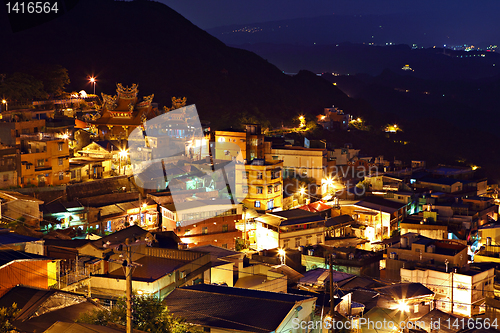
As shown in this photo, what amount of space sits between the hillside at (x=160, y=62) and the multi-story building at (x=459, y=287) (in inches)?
1016

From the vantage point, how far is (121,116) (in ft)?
80.8

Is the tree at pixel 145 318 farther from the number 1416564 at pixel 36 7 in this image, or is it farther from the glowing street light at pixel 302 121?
the glowing street light at pixel 302 121

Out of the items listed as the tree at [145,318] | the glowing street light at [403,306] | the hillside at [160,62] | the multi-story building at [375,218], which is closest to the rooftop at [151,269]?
the tree at [145,318]

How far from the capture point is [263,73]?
59.5 m

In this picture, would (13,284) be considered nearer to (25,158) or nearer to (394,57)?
(25,158)

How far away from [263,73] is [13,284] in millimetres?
53130

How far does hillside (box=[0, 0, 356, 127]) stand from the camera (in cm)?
4684

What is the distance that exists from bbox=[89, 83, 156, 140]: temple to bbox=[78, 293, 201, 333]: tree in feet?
55.4

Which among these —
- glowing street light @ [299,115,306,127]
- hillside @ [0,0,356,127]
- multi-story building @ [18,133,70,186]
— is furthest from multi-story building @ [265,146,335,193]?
hillside @ [0,0,356,127]

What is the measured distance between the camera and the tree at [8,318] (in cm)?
650

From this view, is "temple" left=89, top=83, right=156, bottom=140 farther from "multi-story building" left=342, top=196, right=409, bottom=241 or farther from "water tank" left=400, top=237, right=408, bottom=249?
"water tank" left=400, top=237, right=408, bottom=249

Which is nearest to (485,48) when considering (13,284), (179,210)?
(179,210)

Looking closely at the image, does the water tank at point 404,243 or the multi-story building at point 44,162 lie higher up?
the multi-story building at point 44,162

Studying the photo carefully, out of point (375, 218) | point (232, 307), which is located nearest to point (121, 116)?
point (375, 218)
